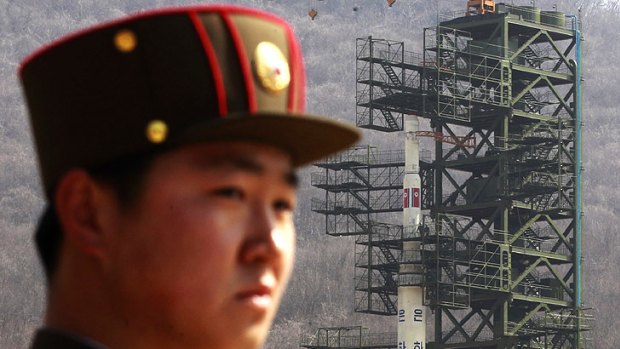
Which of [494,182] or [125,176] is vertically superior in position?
[494,182]

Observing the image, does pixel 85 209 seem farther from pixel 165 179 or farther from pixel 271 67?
pixel 271 67

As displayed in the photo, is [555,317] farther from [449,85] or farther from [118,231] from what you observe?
[118,231]

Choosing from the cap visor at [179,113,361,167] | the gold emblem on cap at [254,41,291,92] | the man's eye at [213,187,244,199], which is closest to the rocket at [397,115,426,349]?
the cap visor at [179,113,361,167]

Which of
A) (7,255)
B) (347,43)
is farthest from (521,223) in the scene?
(347,43)

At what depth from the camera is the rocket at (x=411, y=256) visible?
73375 mm

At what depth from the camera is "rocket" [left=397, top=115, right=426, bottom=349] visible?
73.4 metres

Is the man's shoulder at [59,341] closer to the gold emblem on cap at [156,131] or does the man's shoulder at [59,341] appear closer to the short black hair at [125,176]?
the short black hair at [125,176]

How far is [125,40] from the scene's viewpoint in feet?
10.4

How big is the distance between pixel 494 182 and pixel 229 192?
241 feet

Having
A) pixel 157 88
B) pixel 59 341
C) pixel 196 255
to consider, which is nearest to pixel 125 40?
pixel 157 88

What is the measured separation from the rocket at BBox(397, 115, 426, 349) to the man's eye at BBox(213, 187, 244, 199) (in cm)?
6952

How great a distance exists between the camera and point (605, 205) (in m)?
157

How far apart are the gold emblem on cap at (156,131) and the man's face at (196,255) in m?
0.04

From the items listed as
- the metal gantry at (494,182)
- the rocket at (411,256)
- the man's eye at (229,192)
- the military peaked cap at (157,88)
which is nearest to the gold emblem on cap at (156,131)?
the military peaked cap at (157,88)
